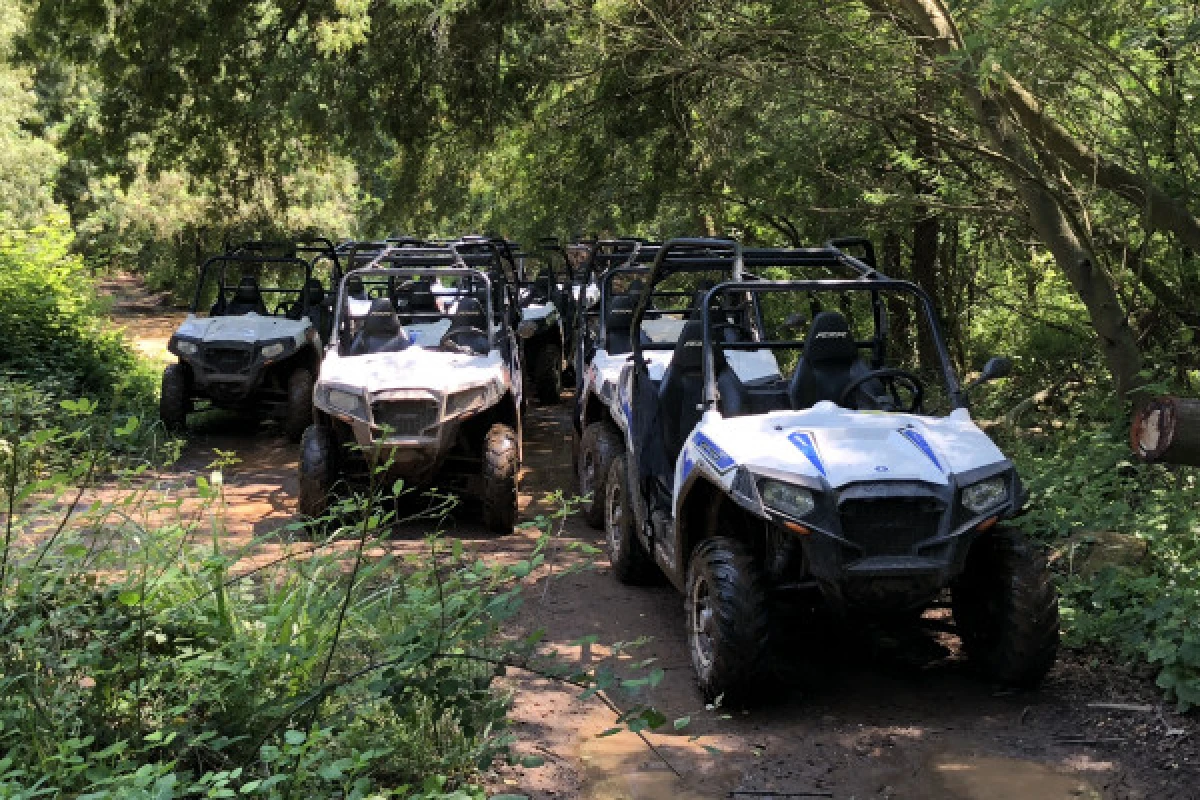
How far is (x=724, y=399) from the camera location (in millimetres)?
6805

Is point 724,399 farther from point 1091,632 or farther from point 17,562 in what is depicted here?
point 17,562

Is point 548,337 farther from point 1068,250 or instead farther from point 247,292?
point 1068,250

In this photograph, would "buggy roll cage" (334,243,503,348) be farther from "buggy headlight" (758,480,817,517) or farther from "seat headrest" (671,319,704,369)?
"buggy headlight" (758,480,817,517)

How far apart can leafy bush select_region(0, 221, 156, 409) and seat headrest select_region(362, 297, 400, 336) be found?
3389mm

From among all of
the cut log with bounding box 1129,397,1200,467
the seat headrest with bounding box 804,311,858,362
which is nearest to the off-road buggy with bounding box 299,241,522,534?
the seat headrest with bounding box 804,311,858,362

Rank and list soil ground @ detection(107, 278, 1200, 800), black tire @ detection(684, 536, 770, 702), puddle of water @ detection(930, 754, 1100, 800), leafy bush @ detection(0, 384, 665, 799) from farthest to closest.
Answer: black tire @ detection(684, 536, 770, 702)
soil ground @ detection(107, 278, 1200, 800)
puddle of water @ detection(930, 754, 1100, 800)
leafy bush @ detection(0, 384, 665, 799)

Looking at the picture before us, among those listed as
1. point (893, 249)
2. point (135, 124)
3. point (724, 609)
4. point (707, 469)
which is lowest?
point (724, 609)

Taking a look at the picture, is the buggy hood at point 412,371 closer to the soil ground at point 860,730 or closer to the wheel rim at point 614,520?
the wheel rim at point 614,520

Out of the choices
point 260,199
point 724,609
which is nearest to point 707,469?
point 724,609

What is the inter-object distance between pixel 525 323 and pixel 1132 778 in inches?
368

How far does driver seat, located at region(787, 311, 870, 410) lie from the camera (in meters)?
6.69

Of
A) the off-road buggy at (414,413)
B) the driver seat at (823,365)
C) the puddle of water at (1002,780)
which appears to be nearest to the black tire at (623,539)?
the off-road buggy at (414,413)

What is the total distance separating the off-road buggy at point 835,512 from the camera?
5.37 meters

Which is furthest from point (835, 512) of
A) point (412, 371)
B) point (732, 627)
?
point (412, 371)
